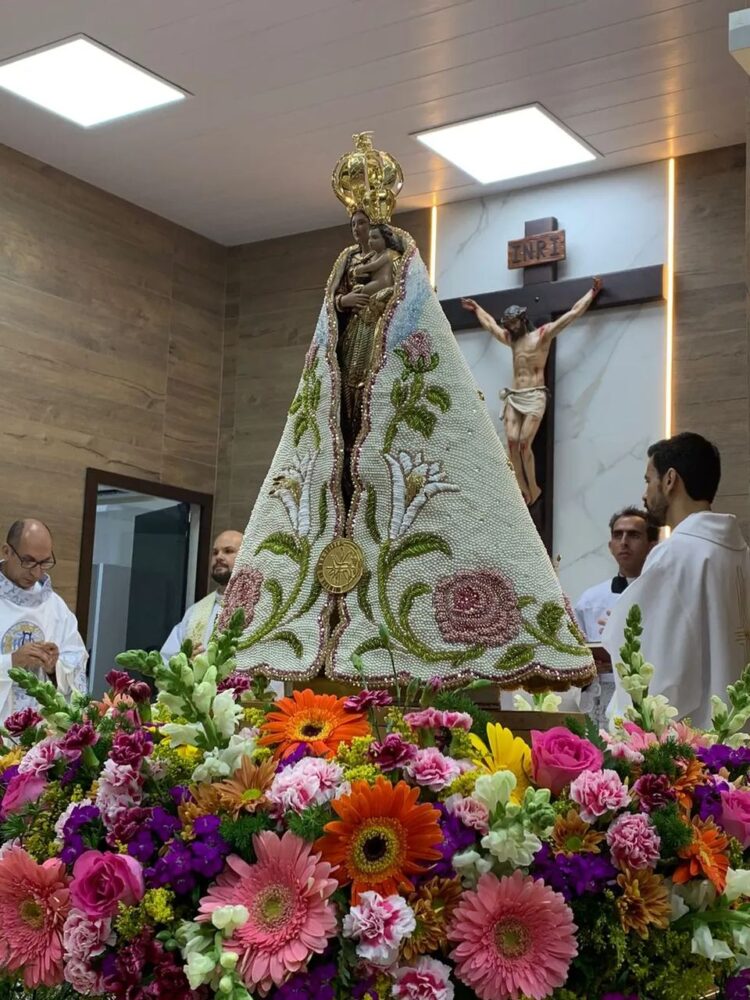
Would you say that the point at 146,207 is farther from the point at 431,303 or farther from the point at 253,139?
the point at 431,303

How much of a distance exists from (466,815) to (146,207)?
26.1ft

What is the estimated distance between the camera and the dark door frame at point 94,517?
827 cm

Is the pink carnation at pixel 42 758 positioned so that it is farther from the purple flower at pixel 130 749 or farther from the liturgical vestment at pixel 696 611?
the liturgical vestment at pixel 696 611

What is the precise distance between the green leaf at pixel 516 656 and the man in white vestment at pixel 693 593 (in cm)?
147

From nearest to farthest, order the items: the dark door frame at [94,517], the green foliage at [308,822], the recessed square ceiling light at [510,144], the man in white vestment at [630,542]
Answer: the green foliage at [308,822] < the man in white vestment at [630,542] < the recessed square ceiling light at [510,144] < the dark door frame at [94,517]

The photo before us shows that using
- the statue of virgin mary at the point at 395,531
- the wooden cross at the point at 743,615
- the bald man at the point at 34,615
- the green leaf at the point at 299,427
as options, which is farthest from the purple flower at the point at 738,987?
the bald man at the point at 34,615

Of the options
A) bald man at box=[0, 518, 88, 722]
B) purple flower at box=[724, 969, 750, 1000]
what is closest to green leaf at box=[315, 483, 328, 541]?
purple flower at box=[724, 969, 750, 1000]

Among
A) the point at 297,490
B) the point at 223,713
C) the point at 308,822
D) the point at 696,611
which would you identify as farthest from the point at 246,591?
the point at 696,611

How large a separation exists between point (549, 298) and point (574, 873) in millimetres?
6713

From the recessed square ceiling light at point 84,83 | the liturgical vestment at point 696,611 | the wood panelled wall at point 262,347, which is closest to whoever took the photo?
the liturgical vestment at point 696,611

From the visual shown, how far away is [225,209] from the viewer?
8977 millimetres

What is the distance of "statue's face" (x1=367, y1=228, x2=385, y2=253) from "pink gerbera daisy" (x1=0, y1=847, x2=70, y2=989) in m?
1.37

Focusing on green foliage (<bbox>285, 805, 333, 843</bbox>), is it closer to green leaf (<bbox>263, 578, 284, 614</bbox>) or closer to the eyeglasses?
green leaf (<bbox>263, 578, 284, 614</bbox>)

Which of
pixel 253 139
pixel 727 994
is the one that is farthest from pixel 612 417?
pixel 727 994
